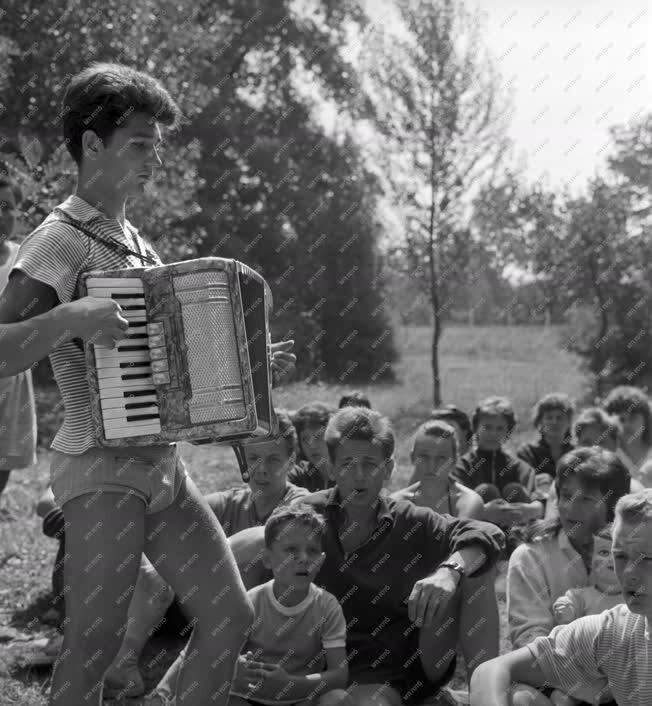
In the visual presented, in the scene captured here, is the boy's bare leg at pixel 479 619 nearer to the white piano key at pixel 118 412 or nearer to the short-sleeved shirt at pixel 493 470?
the white piano key at pixel 118 412

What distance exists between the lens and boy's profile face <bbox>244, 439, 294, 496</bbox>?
4152 millimetres

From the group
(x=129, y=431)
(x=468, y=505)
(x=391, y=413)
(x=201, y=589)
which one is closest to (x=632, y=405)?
(x=468, y=505)

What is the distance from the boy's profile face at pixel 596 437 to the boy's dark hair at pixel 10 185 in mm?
3503

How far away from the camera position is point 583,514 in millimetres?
3656

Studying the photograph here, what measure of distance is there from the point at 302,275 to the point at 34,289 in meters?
18.3

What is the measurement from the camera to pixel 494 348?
93.7 ft

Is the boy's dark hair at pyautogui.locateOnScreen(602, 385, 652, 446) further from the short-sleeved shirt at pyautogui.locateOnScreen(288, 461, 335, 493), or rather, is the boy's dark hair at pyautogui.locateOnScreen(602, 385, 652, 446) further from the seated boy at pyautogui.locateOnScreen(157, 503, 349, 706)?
the seated boy at pyautogui.locateOnScreen(157, 503, 349, 706)

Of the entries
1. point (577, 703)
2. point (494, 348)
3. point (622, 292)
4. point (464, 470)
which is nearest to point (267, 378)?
point (577, 703)

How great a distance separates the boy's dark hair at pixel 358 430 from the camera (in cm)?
356

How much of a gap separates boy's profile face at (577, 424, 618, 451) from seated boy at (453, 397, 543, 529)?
14.8 inches

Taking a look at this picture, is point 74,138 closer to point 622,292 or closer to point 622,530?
point 622,530

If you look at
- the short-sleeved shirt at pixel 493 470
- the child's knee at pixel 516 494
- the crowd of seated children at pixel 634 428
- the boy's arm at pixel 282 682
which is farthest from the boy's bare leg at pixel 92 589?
the crowd of seated children at pixel 634 428

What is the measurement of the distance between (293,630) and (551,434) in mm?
3343

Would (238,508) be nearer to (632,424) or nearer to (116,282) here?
(116,282)
